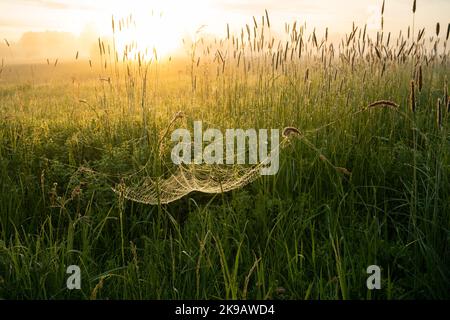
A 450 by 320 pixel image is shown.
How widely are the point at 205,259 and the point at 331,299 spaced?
773 millimetres

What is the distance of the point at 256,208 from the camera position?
2920 mm

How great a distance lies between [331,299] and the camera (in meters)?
2.00

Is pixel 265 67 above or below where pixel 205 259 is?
above

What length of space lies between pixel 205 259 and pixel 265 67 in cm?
342

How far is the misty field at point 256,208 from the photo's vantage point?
2.27 metres

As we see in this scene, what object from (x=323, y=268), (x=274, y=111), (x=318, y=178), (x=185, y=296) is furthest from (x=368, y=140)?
(x=185, y=296)

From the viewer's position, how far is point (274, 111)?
185 inches

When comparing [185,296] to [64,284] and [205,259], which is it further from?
[64,284]

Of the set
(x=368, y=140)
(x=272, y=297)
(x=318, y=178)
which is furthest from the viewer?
(x=368, y=140)

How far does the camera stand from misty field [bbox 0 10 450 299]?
7.43 ft

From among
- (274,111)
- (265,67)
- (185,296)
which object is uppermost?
(265,67)
